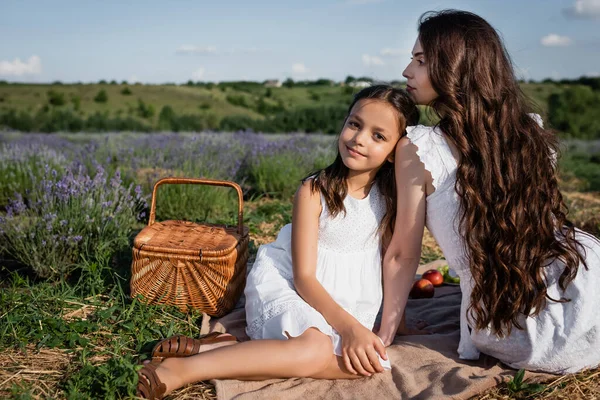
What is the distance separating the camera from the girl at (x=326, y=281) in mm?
2342

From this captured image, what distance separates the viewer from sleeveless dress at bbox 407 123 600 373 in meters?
2.33

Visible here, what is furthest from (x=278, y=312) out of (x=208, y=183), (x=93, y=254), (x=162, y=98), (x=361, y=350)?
(x=162, y=98)

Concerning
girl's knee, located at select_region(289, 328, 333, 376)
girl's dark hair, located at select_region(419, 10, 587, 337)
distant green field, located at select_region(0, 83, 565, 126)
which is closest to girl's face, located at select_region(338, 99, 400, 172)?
girl's dark hair, located at select_region(419, 10, 587, 337)

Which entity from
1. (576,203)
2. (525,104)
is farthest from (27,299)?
(576,203)

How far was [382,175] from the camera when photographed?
2.81 m

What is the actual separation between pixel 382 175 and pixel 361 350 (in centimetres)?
90

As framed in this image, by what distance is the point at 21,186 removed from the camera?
5.57 m

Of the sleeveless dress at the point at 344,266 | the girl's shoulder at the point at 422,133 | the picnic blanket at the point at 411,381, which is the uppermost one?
the girl's shoulder at the point at 422,133

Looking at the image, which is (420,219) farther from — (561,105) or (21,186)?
(561,105)

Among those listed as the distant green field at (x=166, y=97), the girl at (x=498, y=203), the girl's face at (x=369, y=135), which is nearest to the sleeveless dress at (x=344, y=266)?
the girl's face at (x=369, y=135)

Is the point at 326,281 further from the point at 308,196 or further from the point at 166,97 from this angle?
the point at 166,97

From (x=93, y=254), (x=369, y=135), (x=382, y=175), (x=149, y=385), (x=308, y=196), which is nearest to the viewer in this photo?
(x=149, y=385)

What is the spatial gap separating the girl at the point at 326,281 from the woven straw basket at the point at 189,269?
26 centimetres

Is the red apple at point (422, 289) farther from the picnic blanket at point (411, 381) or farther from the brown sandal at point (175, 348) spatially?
the brown sandal at point (175, 348)
